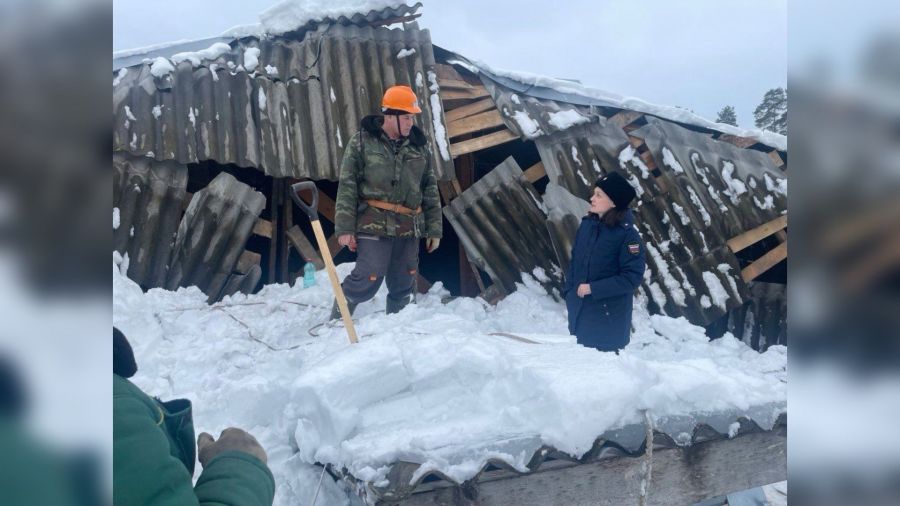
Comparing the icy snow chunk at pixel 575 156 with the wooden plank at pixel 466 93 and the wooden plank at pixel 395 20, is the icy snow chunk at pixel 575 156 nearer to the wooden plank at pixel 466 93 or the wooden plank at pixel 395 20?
the wooden plank at pixel 466 93

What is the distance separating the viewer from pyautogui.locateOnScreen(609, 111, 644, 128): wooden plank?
227 inches

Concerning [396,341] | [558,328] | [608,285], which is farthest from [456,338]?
[558,328]

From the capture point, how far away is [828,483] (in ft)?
1.90

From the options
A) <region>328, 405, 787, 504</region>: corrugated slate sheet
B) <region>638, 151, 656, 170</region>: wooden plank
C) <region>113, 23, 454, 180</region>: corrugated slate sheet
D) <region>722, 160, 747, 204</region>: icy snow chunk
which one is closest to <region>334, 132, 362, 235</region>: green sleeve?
<region>113, 23, 454, 180</region>: corrugated slate sheet

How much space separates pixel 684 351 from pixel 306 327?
3.38 metres

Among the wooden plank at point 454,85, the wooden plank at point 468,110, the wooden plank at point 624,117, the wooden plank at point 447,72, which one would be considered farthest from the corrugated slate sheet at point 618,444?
the wooden plank at point 447,72

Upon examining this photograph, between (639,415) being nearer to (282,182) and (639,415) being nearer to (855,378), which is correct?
(855,378)

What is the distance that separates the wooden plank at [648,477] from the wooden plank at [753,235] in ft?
11.5

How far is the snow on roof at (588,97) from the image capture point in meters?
5.69

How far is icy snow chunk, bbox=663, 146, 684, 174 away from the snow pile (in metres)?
3.20

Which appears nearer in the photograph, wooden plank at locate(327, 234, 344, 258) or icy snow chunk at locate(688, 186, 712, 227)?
icy snow chunk at locate(688, 186, 712, 227)

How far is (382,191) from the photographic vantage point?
429 cm

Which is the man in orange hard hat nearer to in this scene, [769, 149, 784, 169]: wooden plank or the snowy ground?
the snowy ground

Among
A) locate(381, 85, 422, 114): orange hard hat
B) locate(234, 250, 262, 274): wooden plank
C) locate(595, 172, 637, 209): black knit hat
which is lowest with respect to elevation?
locate(234, 250, 262, 274): wooden plank
